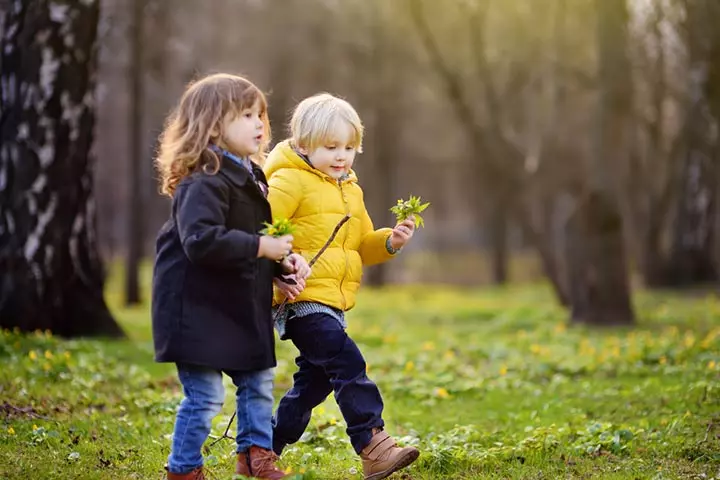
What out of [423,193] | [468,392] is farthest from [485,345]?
[423,193]

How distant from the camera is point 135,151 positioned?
58.6 feet

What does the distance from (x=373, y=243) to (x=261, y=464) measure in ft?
4.31

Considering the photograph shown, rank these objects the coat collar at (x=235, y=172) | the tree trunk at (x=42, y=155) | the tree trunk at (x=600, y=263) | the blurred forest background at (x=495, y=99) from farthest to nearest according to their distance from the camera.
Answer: the blurred forest background at (x=495, y=99), the tree trunk at (x=600, y=263), the tree trunk at (x=42, y=155), the coat collar at (x=235, y=172)

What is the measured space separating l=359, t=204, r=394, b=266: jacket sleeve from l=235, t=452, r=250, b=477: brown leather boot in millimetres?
1236

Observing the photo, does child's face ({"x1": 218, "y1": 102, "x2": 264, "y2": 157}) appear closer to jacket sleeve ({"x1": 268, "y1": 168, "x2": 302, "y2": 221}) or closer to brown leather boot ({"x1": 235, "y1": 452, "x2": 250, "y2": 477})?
jacket sleeve ({"x1": 268, "y1": 168, "x2": 302, "y2": 221})

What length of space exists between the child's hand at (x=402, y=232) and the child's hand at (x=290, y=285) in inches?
25.3

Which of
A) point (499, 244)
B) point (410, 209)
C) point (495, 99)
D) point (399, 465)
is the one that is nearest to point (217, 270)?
point (410, 209)

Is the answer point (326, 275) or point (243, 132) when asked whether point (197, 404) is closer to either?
point (326, 275)

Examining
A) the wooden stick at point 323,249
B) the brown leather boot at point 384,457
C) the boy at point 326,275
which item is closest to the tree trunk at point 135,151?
the boy at point 326,275

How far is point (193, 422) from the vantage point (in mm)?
4586

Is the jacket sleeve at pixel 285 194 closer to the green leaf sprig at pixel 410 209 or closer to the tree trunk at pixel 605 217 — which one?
the green leaf sprig at pixel 410 209

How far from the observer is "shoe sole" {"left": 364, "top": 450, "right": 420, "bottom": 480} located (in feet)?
15.8

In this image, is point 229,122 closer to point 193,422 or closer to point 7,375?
point 193,422

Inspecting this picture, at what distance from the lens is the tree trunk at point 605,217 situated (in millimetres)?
13641
